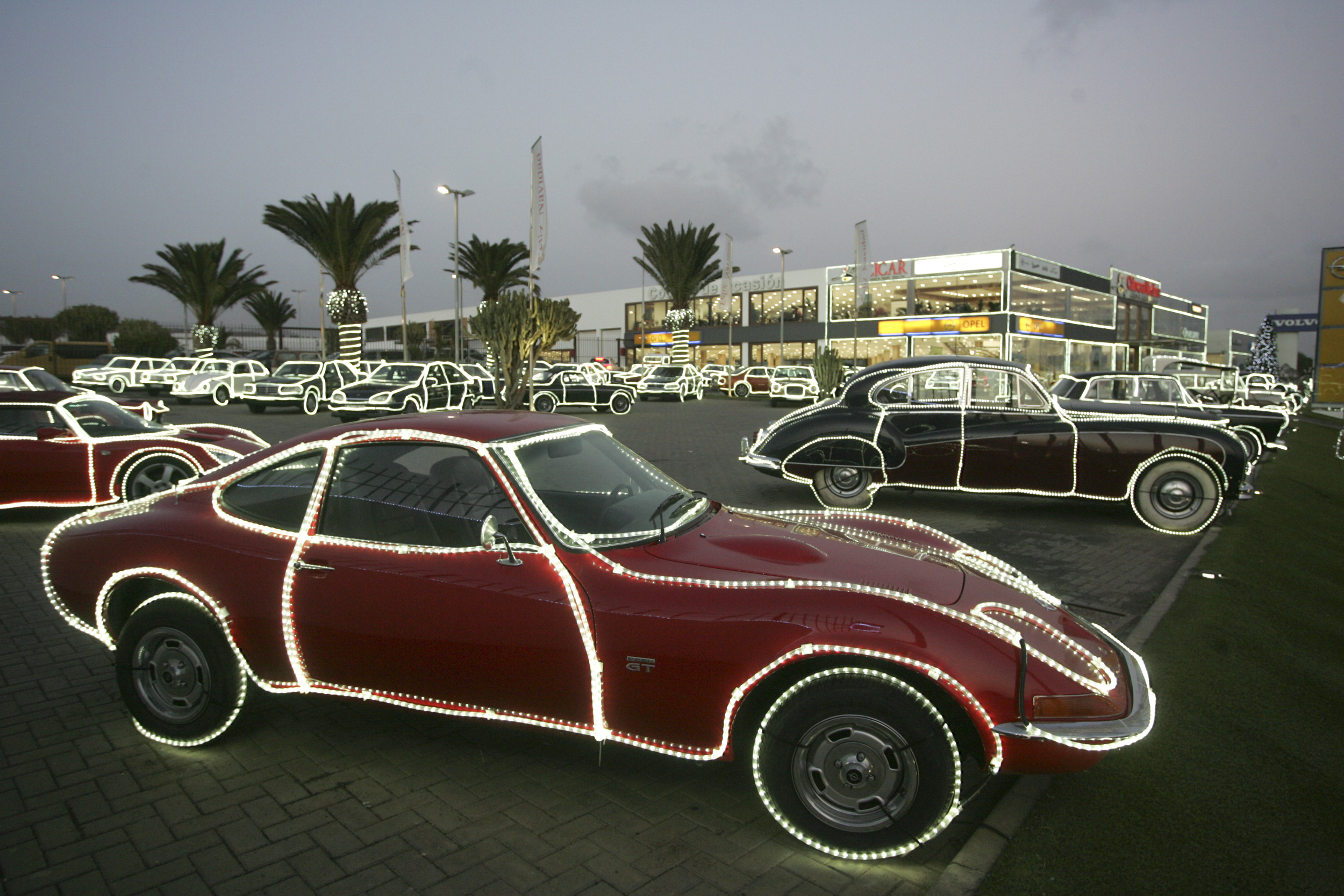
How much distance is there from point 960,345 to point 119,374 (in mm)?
45249

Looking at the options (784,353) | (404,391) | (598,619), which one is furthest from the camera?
(784,353)

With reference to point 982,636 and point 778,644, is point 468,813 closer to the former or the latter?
point 778,644

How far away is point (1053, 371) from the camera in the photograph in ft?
181

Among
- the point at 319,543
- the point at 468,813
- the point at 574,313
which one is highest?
the point at 574,313

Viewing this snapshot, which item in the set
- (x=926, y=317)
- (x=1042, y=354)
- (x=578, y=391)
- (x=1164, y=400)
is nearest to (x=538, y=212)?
(x=578, y=391)

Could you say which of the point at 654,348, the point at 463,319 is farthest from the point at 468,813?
the point at 463,319

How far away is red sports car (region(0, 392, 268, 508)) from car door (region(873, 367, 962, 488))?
7.22 metres

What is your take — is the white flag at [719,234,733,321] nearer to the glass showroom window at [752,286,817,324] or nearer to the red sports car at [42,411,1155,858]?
→ the glass showroom window at [752,286,817,324]

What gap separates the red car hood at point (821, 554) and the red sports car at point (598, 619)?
16 millimetres

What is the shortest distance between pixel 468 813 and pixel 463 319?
8649 cm

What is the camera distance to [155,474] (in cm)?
832

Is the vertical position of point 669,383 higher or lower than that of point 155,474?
higher

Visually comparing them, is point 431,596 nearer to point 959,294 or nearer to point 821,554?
point 821,554

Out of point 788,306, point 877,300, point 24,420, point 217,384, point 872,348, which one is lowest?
point 24,420
